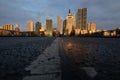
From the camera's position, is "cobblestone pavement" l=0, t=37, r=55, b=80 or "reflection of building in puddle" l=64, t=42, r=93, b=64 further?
"reflection of building in puddle" l=64, t=42, r=93, b=64

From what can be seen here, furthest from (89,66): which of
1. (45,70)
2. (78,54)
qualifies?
(78,54)

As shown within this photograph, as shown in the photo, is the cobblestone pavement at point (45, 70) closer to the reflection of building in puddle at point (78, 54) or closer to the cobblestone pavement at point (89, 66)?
the cobblestone pavement at point (89, 66)

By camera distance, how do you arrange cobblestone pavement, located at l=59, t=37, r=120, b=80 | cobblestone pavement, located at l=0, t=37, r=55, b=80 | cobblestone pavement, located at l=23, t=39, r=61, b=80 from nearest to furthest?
cobblestone pavement, located at l=23, t=39, r=61, b=80
cobblestone pavement, located at l=59, t=37, r=120, b=80
cobblestone pavement, located at l=0, t=37, r=55, b=80

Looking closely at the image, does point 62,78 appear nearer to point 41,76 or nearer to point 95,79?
point 41,76

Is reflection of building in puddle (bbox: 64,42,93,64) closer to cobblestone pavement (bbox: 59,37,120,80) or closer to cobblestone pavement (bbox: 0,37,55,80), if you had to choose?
cobblestone pavement (bbox: 59,37,120,80)

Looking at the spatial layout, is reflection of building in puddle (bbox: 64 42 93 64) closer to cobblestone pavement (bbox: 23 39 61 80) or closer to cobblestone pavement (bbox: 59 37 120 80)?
cobblestone pavement (bbox: 59 37 120 80)

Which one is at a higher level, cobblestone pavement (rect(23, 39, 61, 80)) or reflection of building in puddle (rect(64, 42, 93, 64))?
cobblestone pavement (rect(23, 39, 61, 80))

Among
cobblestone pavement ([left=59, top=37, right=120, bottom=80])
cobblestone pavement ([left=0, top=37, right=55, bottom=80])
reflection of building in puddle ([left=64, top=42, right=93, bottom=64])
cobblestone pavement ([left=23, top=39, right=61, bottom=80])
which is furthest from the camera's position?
reflection of building in puddle ([left=64, top=42, right=93, bottom=64])

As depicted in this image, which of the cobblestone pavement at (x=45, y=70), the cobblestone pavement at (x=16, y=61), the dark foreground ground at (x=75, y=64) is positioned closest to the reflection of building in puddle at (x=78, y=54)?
the dark foreground ground at (x=75, y=64)

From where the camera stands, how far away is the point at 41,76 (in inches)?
446

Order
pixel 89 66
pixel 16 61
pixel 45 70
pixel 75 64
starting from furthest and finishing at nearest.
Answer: pixel 16 61
pixel 75 64
pixel 89 66
pixel 45 70

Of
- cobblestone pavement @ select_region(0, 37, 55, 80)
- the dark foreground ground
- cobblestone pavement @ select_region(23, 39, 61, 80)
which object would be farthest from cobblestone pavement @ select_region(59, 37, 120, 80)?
cobblestone pavement @ select_region(0, 37, 55, 80)

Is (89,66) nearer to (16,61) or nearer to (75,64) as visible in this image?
(75,64)

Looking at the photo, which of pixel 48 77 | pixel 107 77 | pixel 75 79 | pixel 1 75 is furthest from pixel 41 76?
pixel 107 77
